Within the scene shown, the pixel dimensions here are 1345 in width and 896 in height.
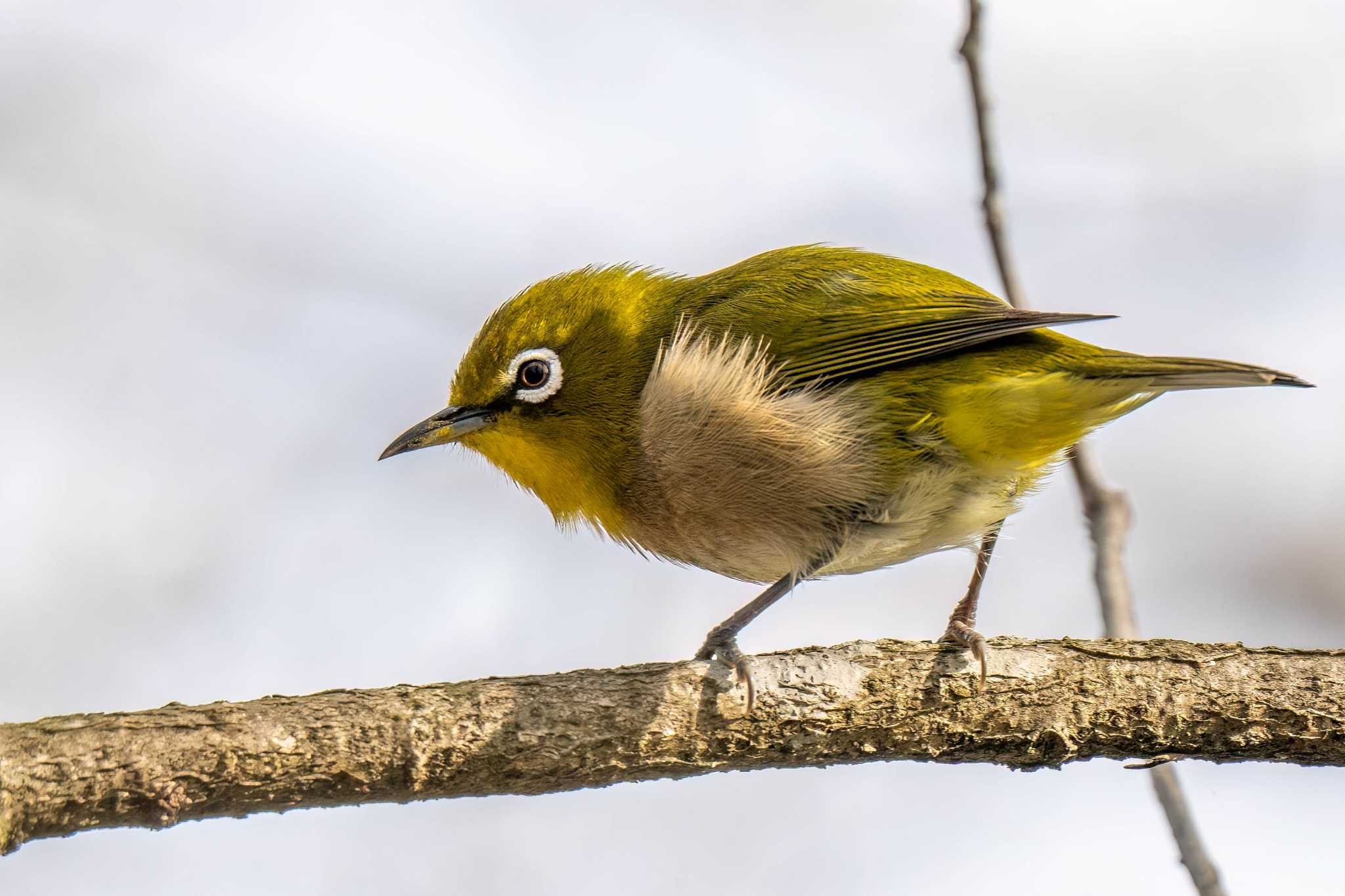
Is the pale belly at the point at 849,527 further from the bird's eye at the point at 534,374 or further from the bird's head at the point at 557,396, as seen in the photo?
the bird's eye at the point at 534,374

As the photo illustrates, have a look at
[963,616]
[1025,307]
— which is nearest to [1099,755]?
[963,616]

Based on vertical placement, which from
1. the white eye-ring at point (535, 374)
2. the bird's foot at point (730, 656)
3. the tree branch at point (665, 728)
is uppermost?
the white eye-ring at point (535, 374)

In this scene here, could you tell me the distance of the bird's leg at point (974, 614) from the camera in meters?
4.30

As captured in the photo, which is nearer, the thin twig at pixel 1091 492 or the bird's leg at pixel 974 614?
the bird's leg at pixel 974 614

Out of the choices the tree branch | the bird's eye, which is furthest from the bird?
the tree branch

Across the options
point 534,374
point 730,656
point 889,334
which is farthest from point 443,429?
point 889,334

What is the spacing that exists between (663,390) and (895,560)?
1.22 meters

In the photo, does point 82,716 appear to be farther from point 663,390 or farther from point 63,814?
point 663,390

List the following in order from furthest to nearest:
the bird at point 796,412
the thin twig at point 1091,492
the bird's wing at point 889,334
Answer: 1. the thin twig at point 1091,492
2. the bird's wing at point 889,334
3. the bird at point 796,412

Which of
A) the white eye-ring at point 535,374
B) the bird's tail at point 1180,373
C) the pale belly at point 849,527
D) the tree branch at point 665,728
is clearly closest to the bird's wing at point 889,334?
the bird's tail at point 1180,373

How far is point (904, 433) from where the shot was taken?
457 centimetres

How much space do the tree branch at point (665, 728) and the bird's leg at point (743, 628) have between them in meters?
0.05

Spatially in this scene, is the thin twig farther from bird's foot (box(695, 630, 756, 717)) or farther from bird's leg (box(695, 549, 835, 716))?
bird's foot (box(695, 630, 756, 717))

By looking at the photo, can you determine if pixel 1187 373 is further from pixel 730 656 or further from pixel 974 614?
pixel 730 656
